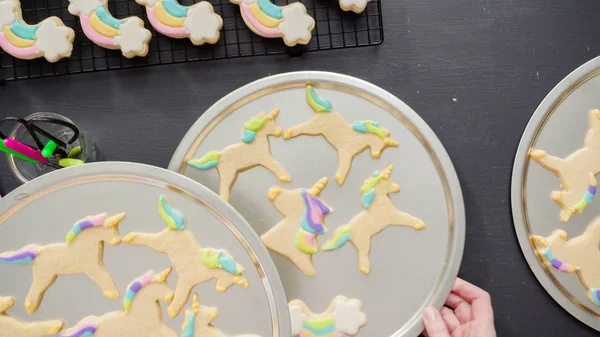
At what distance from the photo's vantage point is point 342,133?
2.85ft

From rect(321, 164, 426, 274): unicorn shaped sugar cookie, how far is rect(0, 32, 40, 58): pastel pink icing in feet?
2.06

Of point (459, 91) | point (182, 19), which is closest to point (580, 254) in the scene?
point (459, 91)

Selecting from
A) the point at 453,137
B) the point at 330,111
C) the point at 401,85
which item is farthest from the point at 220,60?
the point at 453,137

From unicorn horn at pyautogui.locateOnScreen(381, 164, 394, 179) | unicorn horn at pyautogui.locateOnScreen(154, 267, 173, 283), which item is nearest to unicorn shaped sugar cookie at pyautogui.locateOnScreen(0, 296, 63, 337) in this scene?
unicorn horn at pyautogui.locateOnScreen(154, 267, 173, 283)

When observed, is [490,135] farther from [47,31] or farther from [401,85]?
[47,31]

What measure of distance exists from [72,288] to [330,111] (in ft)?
1.70

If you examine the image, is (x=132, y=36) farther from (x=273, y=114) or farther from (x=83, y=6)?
(x=273, y=114)

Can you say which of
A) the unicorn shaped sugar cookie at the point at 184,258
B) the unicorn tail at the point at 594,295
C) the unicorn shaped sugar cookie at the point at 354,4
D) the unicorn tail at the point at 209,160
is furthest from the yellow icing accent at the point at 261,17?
the unicorn tail at the point at 594,295

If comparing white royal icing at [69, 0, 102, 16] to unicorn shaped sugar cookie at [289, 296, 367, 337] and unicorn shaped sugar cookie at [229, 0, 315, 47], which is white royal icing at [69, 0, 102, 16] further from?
unicorn shaped sugar cookie at [289, 296, 367, 337]

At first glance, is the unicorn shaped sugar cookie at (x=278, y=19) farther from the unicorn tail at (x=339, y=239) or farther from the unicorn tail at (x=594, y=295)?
the unicorn tail at (x=594, y=295)

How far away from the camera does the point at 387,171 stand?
0.87 m

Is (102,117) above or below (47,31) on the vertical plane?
below

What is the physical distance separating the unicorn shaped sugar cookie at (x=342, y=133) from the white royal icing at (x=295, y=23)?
98 mm

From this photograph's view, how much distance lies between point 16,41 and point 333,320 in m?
0.75
